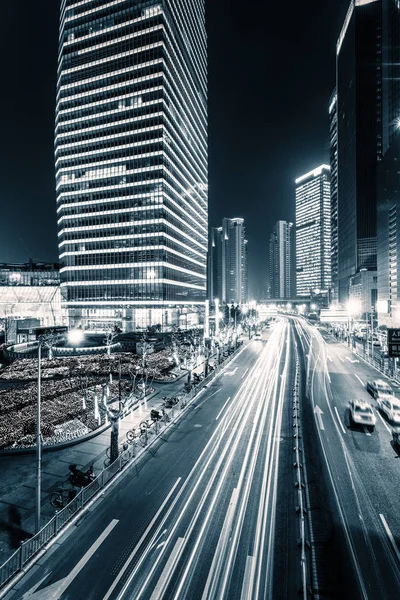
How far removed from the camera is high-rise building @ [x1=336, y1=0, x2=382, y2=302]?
141875 millimetres

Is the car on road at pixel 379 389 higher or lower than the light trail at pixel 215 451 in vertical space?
higher

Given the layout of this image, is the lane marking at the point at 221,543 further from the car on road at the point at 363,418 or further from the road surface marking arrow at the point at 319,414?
the car on road at the point at 363,418

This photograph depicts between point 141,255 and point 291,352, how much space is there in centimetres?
5673

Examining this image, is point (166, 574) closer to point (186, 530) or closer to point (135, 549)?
point (135, 549)

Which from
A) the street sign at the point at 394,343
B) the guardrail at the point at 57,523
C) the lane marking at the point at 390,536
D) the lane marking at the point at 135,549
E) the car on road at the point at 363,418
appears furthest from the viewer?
the car on road at the point at 363,418

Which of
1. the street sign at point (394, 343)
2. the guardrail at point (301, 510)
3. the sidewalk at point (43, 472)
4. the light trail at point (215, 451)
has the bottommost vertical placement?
the sidewalk at point (43, 472)

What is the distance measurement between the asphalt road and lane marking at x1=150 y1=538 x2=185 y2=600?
6.04 m

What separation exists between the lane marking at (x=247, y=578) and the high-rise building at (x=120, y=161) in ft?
267

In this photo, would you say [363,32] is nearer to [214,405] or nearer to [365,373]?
[365,373]

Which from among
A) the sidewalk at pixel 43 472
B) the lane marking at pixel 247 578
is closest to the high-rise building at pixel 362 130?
the sidewalk at pixel 43 472

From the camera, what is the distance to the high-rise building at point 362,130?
141875 millimetres

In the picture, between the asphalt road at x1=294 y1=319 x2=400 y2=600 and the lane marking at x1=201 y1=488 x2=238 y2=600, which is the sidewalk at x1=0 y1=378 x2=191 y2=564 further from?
the asphalt road at x1=294 y1=319 x2=400 y2=600

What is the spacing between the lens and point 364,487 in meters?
15.8

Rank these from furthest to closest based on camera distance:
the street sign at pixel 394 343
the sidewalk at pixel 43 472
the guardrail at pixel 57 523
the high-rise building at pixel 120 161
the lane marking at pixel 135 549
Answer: the high-rise building at pixel 120 161 → the street sign at pixel 394 343 → the sidewalk at pixel 43 472 → the guardrail at pixel 57 523 → the lane marking at pixel 135 549
